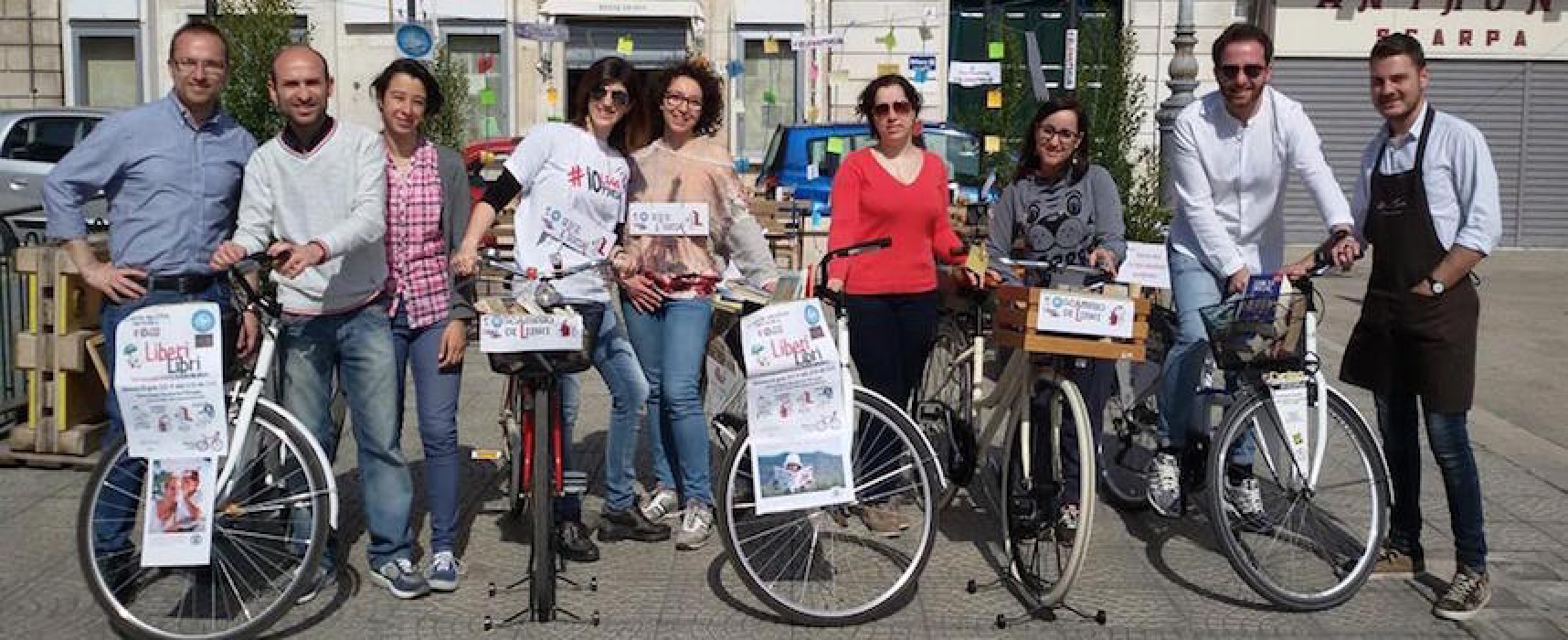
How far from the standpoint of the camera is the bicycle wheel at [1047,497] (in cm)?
449

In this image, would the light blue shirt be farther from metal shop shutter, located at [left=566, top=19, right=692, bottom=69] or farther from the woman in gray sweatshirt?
metal shop shutter, located at [left=566, top=19, right=692, bottom=69]

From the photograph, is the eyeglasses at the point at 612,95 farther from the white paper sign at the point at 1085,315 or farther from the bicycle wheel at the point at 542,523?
the white paper sign at the point at 1085,315

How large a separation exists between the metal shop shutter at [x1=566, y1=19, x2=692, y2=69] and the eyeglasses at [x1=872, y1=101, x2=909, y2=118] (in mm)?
16809

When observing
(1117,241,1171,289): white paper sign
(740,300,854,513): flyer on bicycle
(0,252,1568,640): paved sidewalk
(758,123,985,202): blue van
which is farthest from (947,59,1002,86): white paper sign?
(740,300,854,513): flyer on bicycle

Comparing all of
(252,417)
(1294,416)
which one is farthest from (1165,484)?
(252,417)

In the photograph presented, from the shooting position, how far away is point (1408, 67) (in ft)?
15.7

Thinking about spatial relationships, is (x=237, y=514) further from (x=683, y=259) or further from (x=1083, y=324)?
(x=1083, y=324)

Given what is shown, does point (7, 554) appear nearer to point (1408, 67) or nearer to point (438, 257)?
point (438, 257)

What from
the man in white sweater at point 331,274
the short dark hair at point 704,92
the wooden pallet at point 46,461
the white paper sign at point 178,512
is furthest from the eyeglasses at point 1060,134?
the wooden pallet at point 46,461

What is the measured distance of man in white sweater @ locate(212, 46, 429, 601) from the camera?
452 cm

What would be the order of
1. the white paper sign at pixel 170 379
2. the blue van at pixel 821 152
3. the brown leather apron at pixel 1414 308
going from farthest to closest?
1. the blue van at pixel 821 152
2. the brown leather apron at pixel 1414 308
3. the white paper sign at pixel 170 379

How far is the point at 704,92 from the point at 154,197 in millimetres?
1875

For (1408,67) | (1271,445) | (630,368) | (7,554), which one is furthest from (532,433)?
(1408,67)

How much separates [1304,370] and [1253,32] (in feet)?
4.02
